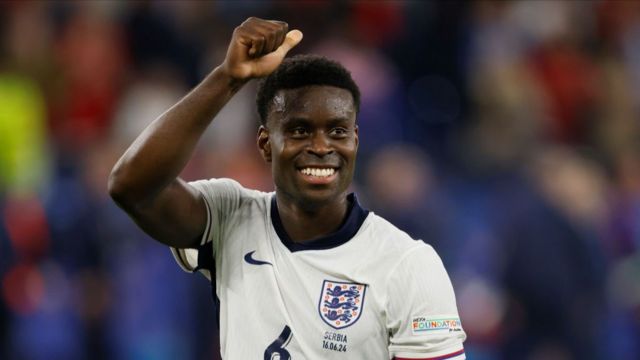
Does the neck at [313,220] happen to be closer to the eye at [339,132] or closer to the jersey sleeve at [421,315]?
the eye at [339,132]

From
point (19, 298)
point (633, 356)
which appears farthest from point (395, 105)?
point (19, 298)

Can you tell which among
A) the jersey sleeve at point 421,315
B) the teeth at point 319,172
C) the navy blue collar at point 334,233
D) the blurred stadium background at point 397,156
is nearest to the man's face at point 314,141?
the teeth at point 319,172

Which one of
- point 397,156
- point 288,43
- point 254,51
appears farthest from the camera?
point 397,156

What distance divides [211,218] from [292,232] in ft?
0.83

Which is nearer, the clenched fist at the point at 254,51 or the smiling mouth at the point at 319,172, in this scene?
the clenched fist at the point at 254,51

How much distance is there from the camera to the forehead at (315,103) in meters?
3.55

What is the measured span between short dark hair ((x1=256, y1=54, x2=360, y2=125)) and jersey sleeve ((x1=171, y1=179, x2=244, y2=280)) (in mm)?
285

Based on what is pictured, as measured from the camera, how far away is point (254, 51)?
332 cm

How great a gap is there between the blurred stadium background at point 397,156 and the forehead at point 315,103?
121 inches

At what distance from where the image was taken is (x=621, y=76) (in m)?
9.04

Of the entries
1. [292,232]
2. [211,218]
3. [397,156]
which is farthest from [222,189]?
[397,156]

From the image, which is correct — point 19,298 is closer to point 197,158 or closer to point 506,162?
point 197,158

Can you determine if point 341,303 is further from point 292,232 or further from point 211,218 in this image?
point 211,218

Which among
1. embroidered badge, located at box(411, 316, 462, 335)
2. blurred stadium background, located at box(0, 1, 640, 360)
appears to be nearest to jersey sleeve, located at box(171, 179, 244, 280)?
embroidered badge, located at box(411, 316, 462, 335)
